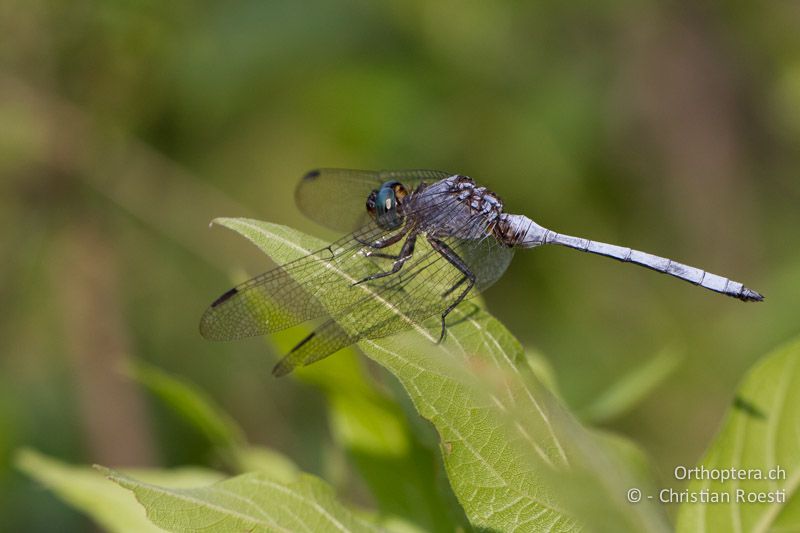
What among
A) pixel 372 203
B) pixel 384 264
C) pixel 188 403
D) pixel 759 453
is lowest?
pixel 188 403

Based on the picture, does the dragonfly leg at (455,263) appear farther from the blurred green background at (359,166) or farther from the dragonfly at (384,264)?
the blurred green background at (359,166)

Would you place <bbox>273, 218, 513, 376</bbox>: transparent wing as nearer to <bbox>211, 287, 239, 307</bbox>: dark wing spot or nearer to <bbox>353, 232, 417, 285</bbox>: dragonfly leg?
<bbox>353, 232, 417, 285</bbox>: dragonfly leg

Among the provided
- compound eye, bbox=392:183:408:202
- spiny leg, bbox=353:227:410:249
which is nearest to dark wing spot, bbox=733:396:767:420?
spiny leg, bbox=353:227:410:249

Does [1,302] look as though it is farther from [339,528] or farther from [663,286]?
[663,286]

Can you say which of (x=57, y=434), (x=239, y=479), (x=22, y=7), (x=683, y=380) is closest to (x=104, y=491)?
(x=239, y=479)

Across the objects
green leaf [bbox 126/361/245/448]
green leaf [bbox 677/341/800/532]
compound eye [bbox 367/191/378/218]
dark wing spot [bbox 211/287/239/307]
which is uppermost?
compound eye [bbox 367/191/378/218]

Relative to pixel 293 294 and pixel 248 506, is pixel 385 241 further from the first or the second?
pixel 248 506

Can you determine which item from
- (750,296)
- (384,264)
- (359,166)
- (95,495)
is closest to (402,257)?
(384,264)
